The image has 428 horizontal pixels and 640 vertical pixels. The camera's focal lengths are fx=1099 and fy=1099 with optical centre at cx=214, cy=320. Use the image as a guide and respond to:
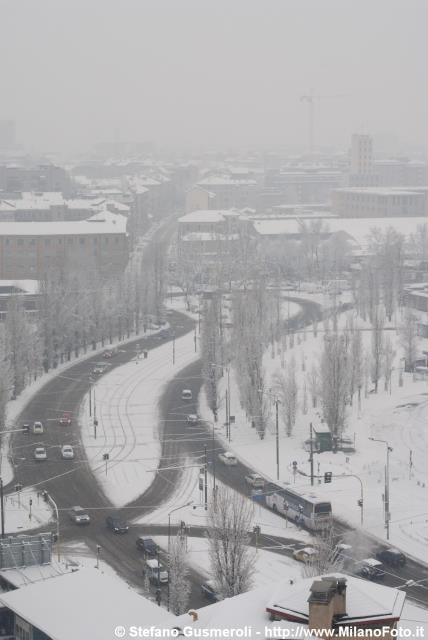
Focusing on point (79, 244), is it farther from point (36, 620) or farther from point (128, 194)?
point (36, 620)

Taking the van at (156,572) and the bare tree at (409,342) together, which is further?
the bare tree at (409,342)

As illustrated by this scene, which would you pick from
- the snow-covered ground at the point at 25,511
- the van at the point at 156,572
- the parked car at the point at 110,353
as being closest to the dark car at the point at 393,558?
the van at the point at 156,572

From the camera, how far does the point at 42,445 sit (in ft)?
112

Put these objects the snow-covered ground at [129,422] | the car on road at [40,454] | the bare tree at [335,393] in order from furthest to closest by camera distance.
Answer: the bare tree at [335,393], the car on road at [40,454], the snow-covered ground at [129,422]

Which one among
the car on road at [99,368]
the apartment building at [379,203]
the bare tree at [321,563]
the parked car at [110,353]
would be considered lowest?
the parked car at [110,353]

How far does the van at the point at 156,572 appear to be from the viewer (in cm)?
2238

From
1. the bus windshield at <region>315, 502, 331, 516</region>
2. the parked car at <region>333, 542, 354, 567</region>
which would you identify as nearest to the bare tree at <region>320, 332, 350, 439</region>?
the bus windshield at <region>315, 502, 331, 516</region>

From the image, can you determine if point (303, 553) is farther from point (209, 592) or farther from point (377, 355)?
point (377, 355)

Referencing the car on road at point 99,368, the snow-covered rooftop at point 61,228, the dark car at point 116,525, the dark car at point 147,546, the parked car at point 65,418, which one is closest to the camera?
the dark car at point 147,546

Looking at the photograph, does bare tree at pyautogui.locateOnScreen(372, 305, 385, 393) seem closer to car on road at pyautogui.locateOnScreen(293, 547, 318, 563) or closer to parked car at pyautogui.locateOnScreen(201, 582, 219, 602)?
car on road at pyautogui.locateOnScreen(293, 547, 318, 563)

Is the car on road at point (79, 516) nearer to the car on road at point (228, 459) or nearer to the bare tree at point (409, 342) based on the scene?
the car on road at point (228, 459)

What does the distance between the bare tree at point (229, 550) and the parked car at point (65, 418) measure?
52.8 ft

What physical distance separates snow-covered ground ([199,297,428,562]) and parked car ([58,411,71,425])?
15.2 ft

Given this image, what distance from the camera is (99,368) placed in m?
46.0
